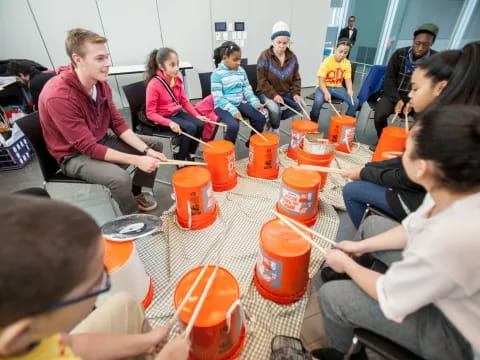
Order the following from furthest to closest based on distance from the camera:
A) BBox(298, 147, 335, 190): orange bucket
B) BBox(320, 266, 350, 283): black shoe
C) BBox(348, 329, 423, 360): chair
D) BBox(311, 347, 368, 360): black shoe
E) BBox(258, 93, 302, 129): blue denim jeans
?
1. BBox(258, 93, 302, 129): blue denim jeans
2. BBox(298, 147, 335, 190): orange bucket
3. BBox(320, 266, 350, 283): black shoe
4. BBox(311, 347, 368, 360): black shoe
5. BBox(348, 329, 423, 360): chair

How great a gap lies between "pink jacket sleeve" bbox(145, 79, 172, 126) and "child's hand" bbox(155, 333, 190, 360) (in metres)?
1.77

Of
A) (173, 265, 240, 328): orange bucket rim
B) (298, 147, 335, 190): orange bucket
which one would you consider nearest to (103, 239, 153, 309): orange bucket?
(173, 265, 240, 328): orange bucket rim

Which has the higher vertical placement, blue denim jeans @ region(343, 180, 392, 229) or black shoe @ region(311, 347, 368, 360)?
blue denim jeans @ region(343, 180, 392, 229)

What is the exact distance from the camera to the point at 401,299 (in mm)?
629

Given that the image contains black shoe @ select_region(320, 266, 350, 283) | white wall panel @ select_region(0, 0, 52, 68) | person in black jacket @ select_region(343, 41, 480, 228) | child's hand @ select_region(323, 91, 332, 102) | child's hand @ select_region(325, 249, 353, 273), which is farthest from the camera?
white wall panel @ select_region(0, 0, 52, 68)

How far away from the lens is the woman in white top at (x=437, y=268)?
56 centimetres

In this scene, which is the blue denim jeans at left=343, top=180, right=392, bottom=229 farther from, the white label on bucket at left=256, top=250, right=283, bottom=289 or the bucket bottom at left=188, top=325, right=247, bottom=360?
the bucket bottom at left=188, top=325, right=247, bottom=360

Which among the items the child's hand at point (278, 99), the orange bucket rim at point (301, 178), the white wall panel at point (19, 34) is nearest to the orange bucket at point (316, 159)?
the orange bucket rim at point (301, 178)

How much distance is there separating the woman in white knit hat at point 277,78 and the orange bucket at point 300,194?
132cm

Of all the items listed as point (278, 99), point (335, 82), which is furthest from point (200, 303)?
point (335, 82)

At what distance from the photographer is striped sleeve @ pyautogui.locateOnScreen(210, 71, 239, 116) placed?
2.40m

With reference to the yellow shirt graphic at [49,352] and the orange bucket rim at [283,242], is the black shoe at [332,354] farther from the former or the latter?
the yellow shirt graphic at [49,352]

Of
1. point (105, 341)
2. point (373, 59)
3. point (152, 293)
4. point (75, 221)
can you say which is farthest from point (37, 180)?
point (373, 59)

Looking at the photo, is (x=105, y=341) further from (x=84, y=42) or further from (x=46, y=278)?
(x=84, y=42)
